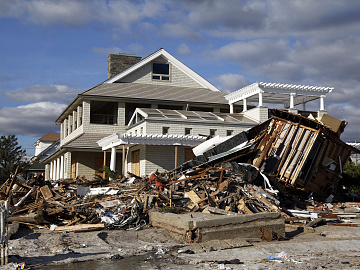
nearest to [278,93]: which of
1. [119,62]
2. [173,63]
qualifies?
[173,63]

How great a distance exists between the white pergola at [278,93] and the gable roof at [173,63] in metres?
3.65

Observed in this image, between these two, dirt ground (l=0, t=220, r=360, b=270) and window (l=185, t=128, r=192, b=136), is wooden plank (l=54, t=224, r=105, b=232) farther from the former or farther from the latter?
window (l=185, t=128, r=192, b=136)

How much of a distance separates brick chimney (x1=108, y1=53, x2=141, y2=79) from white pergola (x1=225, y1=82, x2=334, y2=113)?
9.76 metres

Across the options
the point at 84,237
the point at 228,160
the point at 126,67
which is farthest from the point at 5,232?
the point at 126,67

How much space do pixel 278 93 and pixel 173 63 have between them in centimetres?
942

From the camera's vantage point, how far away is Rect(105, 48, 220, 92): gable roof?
34000 millimetres

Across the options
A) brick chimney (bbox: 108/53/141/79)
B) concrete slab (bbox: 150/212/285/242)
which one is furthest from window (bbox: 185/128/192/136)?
concrete slab (bbox: 150/212/285/242)

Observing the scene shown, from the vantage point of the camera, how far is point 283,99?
109 ft

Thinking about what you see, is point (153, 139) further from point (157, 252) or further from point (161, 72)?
point (157, 252)

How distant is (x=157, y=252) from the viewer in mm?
10148

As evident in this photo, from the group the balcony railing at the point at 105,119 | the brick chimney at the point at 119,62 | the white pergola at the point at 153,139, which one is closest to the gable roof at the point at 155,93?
the balcony railing at the point at 105,119

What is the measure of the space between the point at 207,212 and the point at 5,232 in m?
6.91

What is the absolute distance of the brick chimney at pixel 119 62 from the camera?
36656 millimetres

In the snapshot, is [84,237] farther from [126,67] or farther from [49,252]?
[126,67]
